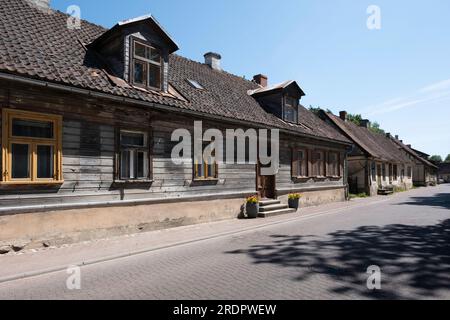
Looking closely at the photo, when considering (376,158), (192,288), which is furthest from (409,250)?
(376,158)

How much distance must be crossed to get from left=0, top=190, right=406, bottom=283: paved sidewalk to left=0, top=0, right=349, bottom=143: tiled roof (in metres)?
4.00

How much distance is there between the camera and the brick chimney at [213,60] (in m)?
19.1

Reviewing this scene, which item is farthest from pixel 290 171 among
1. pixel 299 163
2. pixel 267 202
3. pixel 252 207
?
pixel 252 207

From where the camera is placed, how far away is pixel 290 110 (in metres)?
18.4

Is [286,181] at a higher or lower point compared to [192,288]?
higher

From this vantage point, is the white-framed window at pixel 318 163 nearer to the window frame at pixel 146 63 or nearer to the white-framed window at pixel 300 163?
the white-framed window at pixel 300 163

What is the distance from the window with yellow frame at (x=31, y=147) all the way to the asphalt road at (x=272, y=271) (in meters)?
2.93

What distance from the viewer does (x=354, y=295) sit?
189 inches

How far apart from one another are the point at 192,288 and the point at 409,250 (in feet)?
16.8

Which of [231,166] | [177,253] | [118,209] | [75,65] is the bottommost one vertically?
[177,253]

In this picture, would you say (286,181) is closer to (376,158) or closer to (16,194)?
(16,194)

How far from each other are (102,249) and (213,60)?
13.8 meters

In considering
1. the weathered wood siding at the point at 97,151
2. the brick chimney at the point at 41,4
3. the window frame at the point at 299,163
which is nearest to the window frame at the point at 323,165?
the window frame at the point at 299,163

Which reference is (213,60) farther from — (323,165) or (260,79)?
(323,165)
